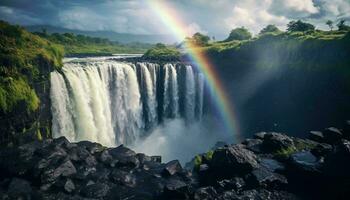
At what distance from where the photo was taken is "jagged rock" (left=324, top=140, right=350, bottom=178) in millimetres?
18672

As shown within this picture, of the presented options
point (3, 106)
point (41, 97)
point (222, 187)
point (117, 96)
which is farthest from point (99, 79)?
point (222, 187)

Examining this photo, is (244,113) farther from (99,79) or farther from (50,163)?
(50,163)

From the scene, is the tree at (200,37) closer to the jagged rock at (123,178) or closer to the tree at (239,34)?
the tree at (239,34)

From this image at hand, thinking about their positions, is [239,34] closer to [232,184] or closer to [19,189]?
[232,184]

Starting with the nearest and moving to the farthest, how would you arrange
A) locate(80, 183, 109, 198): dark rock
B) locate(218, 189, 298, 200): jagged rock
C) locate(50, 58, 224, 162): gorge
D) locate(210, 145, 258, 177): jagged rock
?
1. locate(218, 189, 298, 200): jagged rock
2. locate(80, 183, 109, 198): dark rock
3. locate(210, 145, 258, 177): jagged rock
4. locate(50, 58, 224, 162): gorge

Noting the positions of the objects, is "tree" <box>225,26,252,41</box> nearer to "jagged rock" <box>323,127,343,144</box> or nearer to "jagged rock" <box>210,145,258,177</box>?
"jagged rock" <box>323,127,343,144</box>

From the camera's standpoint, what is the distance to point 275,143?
1005 inches

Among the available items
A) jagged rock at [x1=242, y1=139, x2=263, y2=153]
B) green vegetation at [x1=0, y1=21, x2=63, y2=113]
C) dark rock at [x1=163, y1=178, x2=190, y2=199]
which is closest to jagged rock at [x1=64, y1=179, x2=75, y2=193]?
dark rock at [x1=163, y1=178, x2=190, y2=199]

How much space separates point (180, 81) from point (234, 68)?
8.73 meters

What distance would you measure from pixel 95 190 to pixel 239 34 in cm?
8727

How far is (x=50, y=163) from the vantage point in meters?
22.7

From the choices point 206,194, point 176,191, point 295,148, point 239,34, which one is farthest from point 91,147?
point 239,34

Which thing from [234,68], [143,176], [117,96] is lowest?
[143,176]

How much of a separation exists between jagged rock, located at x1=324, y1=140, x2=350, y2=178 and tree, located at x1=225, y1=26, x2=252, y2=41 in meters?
81.2
